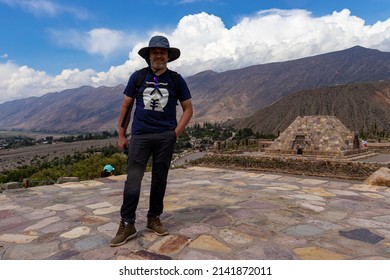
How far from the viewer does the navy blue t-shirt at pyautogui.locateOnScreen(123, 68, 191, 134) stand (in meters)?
3.17

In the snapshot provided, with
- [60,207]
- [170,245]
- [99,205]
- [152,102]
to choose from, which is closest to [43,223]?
[60,207]

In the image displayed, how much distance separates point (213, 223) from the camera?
3.60m

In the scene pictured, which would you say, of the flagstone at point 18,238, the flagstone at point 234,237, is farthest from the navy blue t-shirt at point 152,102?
the flagstone at point 18,238

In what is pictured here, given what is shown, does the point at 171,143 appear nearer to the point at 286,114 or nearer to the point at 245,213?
the point at 245,213

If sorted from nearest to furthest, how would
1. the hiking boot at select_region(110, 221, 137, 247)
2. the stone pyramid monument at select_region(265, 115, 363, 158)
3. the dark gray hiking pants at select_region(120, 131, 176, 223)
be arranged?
the hiking boot at select_region(110, 221, 137, 247) < the dark gray hiking pants at select_region(120, 131, 176, 223) < the stone pyramid monument at select_region(265, 115, 363, 158)

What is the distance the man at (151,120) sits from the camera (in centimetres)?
316

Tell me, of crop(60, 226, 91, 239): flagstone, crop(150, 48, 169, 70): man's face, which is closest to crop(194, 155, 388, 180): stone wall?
crop(150, 48, 169, 70): man's face

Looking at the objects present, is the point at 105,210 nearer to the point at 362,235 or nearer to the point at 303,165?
the point at 362,235

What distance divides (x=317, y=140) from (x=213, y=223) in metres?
19.6

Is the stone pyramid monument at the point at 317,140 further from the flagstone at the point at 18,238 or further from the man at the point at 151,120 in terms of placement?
the flagstone at the point at 18,238

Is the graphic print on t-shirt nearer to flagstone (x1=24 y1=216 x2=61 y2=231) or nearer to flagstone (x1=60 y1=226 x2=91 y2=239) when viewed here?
flagstone (x1=60 y1=226 x2=91 y2=239)

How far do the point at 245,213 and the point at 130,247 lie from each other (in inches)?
62.8
